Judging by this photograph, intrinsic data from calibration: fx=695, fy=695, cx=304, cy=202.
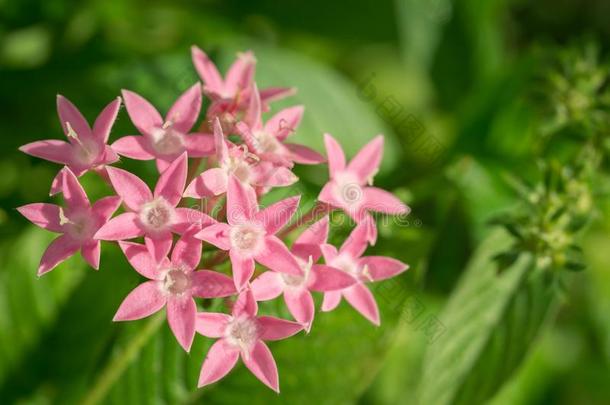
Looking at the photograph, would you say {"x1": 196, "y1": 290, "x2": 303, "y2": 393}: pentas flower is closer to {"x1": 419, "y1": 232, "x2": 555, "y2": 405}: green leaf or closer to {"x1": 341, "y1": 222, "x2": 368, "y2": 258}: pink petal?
{"x1": 341, "y1": 222, "x2": 368, "y2": 258}: pink petal

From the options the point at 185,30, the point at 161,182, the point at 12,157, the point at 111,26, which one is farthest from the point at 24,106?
the point at 161,182

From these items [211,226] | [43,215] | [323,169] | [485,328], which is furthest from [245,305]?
[323,169]

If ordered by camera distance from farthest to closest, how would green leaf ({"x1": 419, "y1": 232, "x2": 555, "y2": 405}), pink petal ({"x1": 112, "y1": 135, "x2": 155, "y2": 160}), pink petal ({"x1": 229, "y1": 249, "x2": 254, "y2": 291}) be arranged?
green leaf ({"x1": 419, "y1": 232, "x2": 555, "y2": 405}) < pink petal ({"x1": 112, "y1": 135, "x2": 155, "y2": 160}) < pink petal ({"x1": 229, "y1": 249, "x2": 254, "y2": 291})

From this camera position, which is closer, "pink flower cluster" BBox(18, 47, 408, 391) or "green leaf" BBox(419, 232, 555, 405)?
"pink flower cluster" BBox(18, 47, 408, 391)

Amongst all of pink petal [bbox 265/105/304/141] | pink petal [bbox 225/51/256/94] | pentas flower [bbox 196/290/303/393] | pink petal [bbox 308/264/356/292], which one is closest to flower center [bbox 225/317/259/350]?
pentas flower [bbox 196/290/303/393]

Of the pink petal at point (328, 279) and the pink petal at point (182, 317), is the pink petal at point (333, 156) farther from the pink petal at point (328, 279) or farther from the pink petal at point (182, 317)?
the pink petal at point (182, 317)

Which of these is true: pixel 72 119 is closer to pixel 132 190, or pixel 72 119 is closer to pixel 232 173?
pixel 132 190

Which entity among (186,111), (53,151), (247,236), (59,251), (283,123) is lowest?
(59,251)
